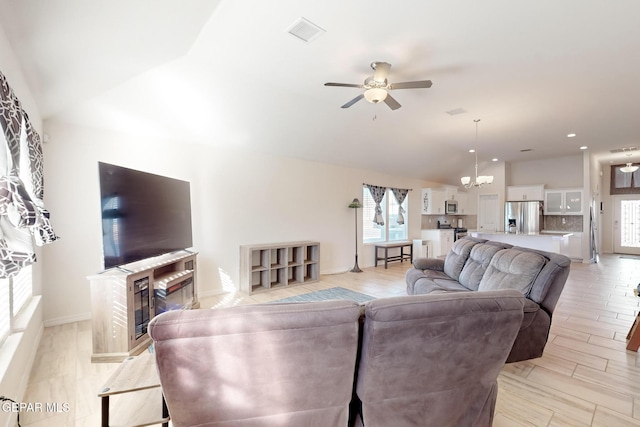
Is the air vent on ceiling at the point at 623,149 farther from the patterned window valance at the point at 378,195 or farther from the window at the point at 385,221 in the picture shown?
the patterned window valance at the point at 378,195

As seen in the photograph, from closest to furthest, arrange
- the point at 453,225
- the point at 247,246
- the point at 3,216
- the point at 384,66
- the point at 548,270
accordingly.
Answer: the point at 3,216
the point at 548,270
the point at 384,66
the point at 247,246
the point at 453,225

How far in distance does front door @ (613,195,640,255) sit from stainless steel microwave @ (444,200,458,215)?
576cm

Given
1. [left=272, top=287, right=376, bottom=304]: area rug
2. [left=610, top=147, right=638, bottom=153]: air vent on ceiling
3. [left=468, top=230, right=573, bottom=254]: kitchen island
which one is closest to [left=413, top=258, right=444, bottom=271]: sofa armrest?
[left=272, top=287, right=376, bottom=304]: area rug

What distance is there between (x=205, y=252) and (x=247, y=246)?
67cm

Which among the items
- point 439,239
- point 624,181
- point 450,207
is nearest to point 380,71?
point 439,239

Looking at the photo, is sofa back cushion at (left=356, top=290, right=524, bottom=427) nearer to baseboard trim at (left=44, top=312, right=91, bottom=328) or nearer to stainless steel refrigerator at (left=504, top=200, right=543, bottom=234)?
baseboard trim at (left=44, top=312, right=91, bottom=328)

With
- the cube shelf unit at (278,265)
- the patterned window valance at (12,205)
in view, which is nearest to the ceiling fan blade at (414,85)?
the patterned window valance at (12,205)

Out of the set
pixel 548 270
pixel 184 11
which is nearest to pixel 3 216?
pixel 184 11

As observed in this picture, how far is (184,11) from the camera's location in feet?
6.74

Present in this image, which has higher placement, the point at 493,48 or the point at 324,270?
the point at 493,48

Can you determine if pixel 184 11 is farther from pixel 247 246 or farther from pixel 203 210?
pixel 247 246

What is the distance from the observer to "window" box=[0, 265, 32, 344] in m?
1.90

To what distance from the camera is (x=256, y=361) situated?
1111mm

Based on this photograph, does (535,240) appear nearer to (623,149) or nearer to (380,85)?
(623,149)
